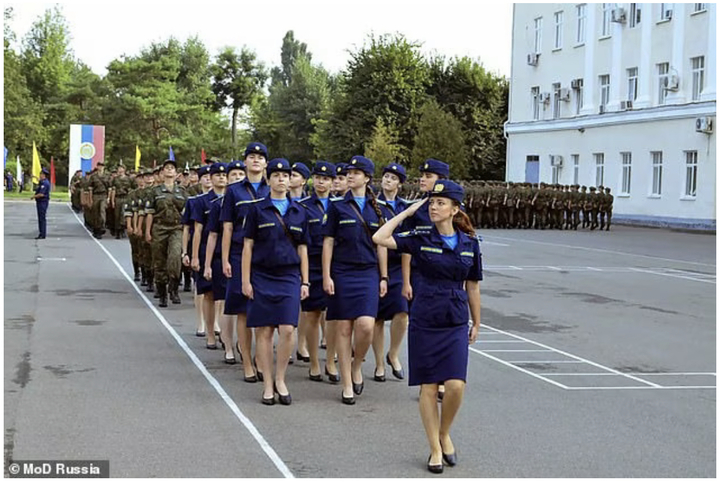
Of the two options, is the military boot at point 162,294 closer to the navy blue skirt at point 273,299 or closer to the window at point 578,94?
the navy blue skirt at point 273,299

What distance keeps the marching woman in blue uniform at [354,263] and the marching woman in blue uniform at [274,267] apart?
1.18 ft

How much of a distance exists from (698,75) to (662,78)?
246cm

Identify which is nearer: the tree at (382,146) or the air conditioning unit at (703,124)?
the air conditioning unit at (703,124)

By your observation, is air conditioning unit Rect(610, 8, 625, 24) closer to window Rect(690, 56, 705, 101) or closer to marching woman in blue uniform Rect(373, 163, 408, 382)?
window Rect(690, 56, 705, 101)

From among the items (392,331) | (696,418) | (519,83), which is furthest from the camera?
(519,83)

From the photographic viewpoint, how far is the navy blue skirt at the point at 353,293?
9398mm

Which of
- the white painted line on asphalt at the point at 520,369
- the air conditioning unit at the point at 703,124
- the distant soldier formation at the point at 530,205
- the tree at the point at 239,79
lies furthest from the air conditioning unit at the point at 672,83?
the tree at the point at 239,79

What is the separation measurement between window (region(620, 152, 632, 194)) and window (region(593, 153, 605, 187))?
1.58m

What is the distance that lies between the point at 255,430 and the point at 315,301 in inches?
100

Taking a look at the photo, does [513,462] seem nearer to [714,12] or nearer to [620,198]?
[714,12]

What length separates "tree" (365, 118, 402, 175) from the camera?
60125 mm

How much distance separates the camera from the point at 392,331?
33.7 feet

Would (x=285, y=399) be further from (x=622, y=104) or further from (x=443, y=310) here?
(x=622, y=104)

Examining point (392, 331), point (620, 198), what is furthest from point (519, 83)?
point (392, 331)
